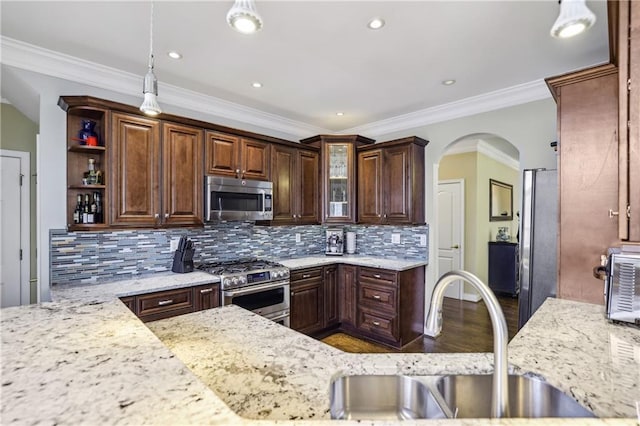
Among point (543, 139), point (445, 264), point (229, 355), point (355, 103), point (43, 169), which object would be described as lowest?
point (445, 264)

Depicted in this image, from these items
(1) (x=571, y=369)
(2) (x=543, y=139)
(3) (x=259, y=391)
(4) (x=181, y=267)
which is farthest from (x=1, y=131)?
(2) (x=543, y=139)

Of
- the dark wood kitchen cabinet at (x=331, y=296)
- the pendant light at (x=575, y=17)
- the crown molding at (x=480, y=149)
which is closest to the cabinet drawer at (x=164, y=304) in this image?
the dark wood kitchen cabinet at (x=331, y=296)

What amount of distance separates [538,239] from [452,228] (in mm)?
2927

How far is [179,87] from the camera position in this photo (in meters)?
3.07

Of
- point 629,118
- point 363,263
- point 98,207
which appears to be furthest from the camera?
point 363,263

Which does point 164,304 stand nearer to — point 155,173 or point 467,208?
point 155,173

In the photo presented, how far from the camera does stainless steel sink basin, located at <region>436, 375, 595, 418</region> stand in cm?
101

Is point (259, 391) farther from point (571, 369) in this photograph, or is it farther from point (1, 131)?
point (1, 131)

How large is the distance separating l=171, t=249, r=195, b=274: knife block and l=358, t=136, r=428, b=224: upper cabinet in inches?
82.0

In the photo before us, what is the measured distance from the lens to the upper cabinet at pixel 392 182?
3631mm

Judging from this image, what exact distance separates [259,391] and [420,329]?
125 inches

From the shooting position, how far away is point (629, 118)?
1385 mm

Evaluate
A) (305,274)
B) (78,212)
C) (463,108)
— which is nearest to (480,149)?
(463,108)

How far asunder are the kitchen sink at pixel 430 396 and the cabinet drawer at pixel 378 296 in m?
2.34
